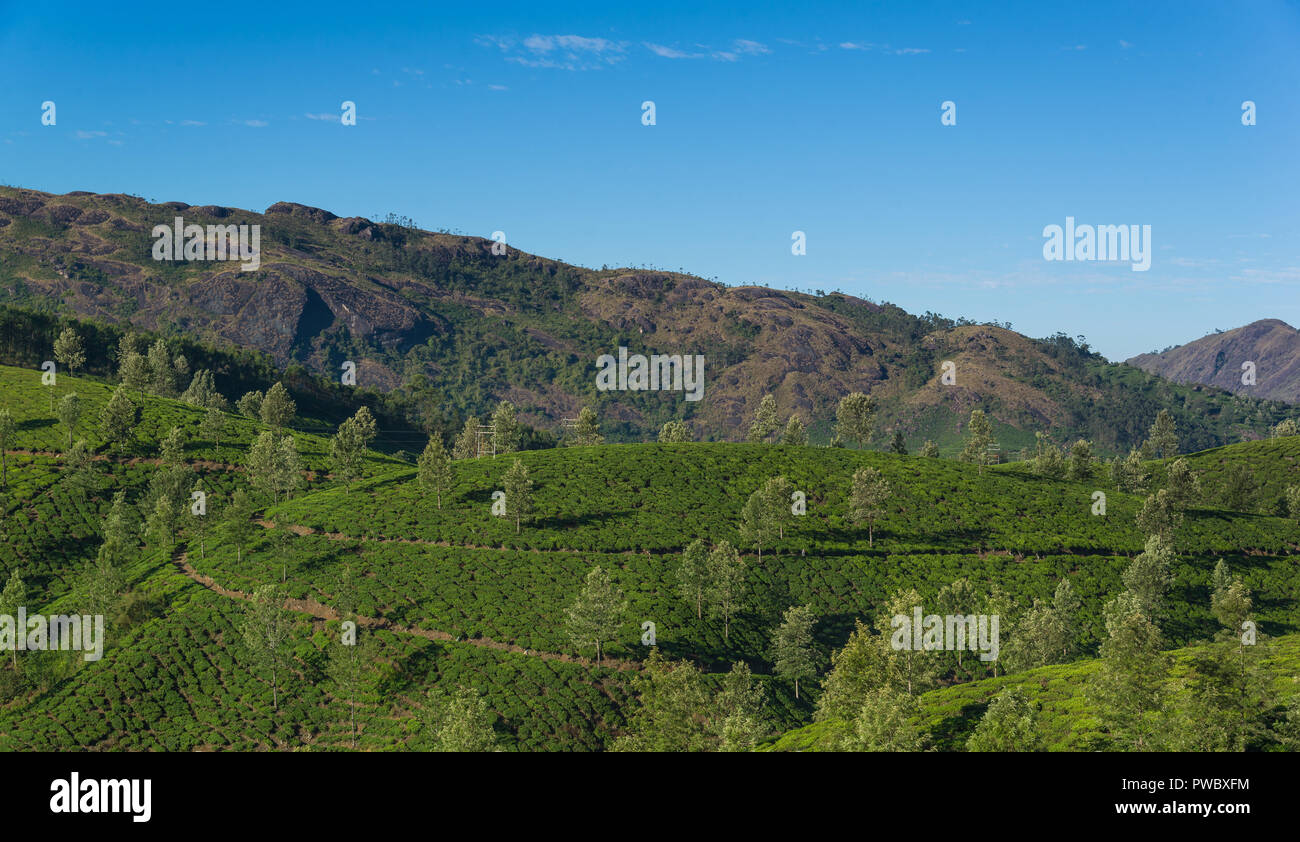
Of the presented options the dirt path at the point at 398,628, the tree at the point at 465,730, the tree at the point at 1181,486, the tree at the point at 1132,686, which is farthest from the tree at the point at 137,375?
the tree at the point at 1181,486

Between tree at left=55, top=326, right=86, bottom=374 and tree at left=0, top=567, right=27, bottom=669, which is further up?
tree at left=55, top=326, right=86, bottom=374

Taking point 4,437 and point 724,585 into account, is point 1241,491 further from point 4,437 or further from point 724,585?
point 4,437

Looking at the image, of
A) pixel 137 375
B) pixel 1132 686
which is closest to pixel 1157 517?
pixel 1132 686

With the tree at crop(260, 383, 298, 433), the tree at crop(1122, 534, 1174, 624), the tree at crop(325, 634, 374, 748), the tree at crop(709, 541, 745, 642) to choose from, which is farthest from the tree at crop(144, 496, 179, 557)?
the tree at crop(1122, 534, 1174, 624)

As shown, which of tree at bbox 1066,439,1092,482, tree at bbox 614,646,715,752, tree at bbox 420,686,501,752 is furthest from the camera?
tree at bbox 1066,439,1092,482

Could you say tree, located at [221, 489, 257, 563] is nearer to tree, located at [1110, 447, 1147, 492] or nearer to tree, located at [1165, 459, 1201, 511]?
tree, located at [1165, 459, 1201, 511]
